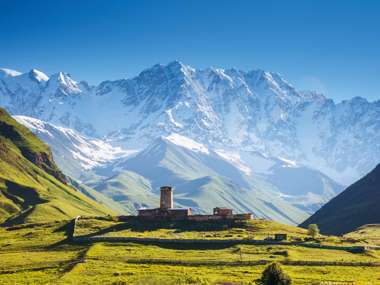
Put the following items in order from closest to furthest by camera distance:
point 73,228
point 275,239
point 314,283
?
point 314,283 → point 275,239 → point 73,228

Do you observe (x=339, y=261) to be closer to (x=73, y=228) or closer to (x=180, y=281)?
(x=180, y=281)

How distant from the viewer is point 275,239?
169 m

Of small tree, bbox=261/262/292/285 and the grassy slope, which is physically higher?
the grassy slope

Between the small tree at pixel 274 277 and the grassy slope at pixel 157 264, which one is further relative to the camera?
the grassy slope at pixel 157 264

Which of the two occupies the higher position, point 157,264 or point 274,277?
point 157,264

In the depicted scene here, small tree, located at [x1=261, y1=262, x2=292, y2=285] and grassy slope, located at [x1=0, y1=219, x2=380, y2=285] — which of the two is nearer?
small tree, located at [x1=261, y1=262, x2=292, y2=285]

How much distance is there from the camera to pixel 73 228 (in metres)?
193

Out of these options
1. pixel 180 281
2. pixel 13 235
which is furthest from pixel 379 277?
pixel 13 235

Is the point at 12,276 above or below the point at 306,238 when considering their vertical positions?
below

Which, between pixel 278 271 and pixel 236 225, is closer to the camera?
pixel 278 271

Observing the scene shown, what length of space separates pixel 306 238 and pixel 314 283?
178ft

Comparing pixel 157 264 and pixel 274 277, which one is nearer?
pixel 274 277

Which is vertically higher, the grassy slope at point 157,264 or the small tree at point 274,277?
the grassy slope at point 157,264

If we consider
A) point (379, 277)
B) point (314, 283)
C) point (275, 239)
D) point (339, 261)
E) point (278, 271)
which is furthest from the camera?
point (275, 239)
